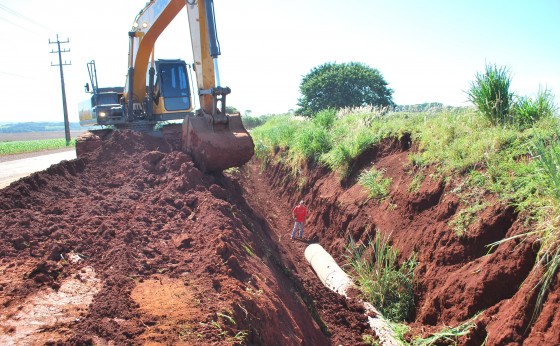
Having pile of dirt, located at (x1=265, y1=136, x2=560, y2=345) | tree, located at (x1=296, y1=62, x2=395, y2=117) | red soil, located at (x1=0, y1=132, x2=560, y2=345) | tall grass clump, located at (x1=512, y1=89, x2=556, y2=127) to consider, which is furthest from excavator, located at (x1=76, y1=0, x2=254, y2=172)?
tree, located at (x1=296, y1=62, x2=395, y2=117)

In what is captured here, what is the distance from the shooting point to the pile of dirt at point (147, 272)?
3697 millimetres

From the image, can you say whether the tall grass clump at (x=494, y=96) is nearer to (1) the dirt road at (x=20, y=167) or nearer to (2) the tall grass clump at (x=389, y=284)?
(2) the tall grass clump at (x=389, y=284)

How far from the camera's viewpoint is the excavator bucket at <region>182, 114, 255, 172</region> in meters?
8.47

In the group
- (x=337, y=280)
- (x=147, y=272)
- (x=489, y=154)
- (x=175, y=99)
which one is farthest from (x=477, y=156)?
(x=175, y=99)

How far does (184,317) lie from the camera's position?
3.82m

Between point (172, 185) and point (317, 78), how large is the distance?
26739 mm

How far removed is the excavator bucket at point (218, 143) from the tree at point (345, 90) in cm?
2289

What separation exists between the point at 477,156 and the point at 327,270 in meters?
3.00

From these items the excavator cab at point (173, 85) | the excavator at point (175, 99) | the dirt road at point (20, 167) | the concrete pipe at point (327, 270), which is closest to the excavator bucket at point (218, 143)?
the excavator at point (175, 99)

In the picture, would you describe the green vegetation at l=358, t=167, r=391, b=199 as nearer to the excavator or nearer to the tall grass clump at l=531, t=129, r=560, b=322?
the excavator

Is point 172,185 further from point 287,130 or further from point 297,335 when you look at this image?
point 287,130

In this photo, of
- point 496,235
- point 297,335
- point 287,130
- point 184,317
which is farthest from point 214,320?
point 287,130

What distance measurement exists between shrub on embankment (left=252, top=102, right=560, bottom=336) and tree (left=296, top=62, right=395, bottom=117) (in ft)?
67.4

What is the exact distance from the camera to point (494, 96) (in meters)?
7.48
